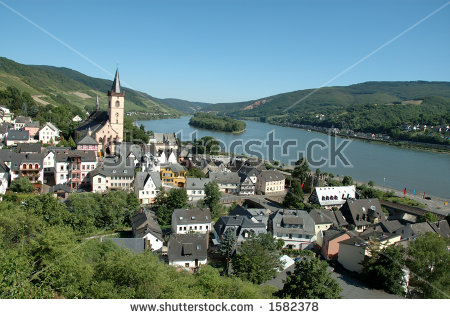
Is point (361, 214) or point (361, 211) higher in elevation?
point (361, 211)

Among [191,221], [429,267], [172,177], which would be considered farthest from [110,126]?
[429,267]

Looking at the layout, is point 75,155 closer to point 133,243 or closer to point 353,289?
point 133,243

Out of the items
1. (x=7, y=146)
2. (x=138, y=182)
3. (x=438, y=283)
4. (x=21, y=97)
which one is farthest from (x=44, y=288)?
(x=21, y=97)

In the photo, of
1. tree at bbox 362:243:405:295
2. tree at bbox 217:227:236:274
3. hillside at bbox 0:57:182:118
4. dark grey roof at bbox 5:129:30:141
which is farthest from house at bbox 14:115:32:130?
tree at bbox 362:243:405:295

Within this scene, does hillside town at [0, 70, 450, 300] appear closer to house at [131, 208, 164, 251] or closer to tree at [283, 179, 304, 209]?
house at [131, 208, 164, 251]

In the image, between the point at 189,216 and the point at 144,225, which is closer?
the point at 144,225

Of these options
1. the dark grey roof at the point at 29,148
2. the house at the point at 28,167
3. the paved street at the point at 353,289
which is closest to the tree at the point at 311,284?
the paved street at the point at 353,289
